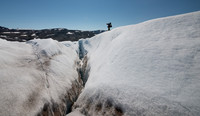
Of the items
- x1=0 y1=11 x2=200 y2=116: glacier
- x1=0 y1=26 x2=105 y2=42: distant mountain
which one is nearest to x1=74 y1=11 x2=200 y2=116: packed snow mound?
x1=0 y1=11 x2=200 y2=116: glacier

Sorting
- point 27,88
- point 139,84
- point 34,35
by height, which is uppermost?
point 34,35

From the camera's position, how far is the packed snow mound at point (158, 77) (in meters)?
2.83

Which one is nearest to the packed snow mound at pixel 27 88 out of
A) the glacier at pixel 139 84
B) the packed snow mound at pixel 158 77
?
the glacier at pixel 139 84

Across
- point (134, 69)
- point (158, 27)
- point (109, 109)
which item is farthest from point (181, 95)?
point (158, 27)

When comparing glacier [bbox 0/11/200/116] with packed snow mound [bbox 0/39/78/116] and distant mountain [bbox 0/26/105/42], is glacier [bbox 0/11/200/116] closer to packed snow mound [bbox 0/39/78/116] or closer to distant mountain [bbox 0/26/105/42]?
packed snow mound [bbox 0/39/78/116]

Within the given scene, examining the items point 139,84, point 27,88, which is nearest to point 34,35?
point 27,88

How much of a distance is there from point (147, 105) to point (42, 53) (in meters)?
8.11

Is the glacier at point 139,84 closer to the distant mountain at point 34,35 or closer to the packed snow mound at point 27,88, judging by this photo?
the packed snow mound at point 27,88

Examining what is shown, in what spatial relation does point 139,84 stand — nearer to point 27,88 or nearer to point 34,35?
point 27,88

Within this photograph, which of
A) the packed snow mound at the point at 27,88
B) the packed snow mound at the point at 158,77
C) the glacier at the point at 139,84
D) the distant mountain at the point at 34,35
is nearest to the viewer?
the packed snow mound at the point at 158,77

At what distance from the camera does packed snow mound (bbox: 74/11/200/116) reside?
9.30ft

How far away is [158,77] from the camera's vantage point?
3561 millimetres

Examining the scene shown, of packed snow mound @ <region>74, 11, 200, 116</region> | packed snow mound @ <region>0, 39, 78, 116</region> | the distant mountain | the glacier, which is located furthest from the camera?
the distant mountain

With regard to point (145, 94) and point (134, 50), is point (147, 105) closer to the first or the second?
point (145, 94)
